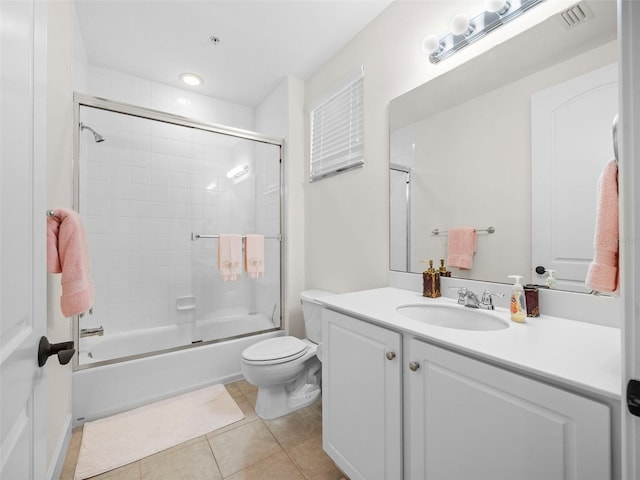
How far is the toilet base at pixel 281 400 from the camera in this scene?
1763mm

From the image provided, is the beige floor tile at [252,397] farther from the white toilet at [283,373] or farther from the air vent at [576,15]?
the air vent at [576,15]

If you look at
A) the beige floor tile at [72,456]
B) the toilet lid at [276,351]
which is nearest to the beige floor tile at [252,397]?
the toilet lid at [276,351]

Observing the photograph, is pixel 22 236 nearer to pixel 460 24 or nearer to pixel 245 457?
pixel 245 457

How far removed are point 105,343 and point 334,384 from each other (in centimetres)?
196

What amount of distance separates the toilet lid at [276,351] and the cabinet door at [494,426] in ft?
3.13

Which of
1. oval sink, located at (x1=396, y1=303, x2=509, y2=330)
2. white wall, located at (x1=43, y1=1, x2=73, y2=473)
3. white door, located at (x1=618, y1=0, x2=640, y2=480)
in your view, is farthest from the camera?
white wall, located at (x1=43, y1=1, x2=73, y2=473)

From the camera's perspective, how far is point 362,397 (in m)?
1.11

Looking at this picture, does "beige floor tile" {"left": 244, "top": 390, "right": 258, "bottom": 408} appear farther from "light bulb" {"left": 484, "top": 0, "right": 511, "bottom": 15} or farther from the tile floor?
"light bulb" {"left": 484, "top": 0, "right": 511, "bottom": 15}

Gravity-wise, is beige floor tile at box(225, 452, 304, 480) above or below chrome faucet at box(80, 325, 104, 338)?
below

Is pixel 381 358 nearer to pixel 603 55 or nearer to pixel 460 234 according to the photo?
pixel 460 234

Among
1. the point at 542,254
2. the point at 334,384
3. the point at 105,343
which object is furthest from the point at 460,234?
the point at 105,343

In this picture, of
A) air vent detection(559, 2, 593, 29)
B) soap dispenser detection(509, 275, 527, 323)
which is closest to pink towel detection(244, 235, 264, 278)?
soap dispenser detection(509, 275, 527, 323)

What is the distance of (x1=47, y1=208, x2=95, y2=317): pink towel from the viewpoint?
3.42 ft

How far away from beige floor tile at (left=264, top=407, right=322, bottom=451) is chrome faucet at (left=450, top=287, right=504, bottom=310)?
1.11m
